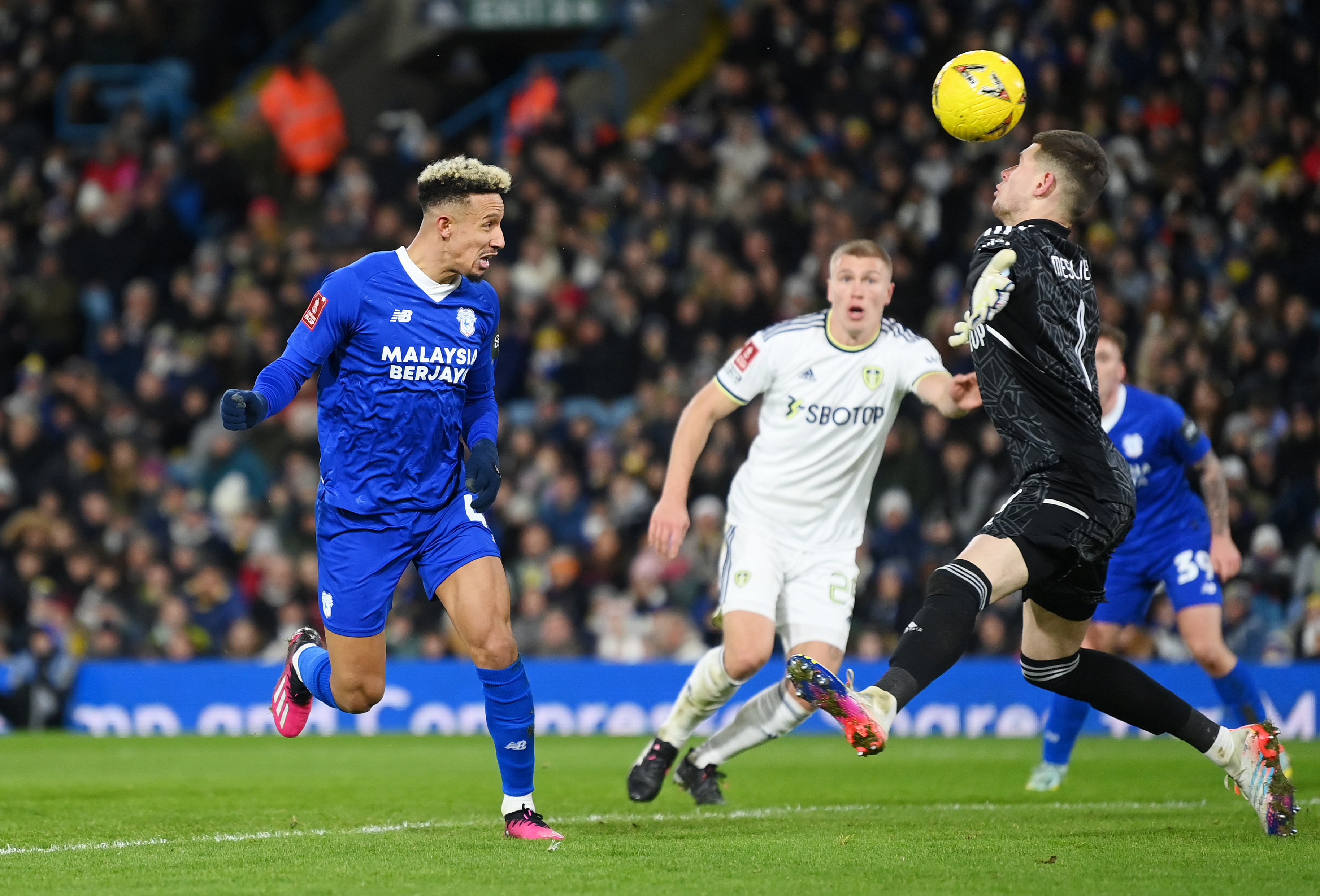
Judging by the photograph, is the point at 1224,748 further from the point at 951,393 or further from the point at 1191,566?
the point at 1191,566

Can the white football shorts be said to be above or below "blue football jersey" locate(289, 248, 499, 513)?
below

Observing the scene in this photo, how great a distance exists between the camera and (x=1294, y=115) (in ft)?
52.2

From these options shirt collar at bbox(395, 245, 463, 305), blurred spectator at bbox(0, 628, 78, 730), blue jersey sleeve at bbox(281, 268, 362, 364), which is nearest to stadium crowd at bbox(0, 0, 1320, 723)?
blurred spectator at bbox(0, 628, 78, 730)

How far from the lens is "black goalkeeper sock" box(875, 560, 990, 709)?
5641mm

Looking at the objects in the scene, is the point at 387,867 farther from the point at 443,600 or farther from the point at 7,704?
the point at 7,704

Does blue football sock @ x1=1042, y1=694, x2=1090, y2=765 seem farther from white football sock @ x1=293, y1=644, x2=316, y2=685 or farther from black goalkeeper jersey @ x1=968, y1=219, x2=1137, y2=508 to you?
white football sock @ x1=293, y1=644, x2=316, y2=685

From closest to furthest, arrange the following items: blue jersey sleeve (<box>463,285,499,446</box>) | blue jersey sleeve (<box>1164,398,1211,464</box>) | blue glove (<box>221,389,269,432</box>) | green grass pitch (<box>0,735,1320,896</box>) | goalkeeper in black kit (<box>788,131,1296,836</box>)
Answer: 1. green grass pitch (<box>0,735,1320,896</box>)
2. goalkeeper in black kit (<box>788,131,1296,836</box>)
3. blue glove (<box>221,389,269,432</box>)
4. blue jersey sleeve (<box>463,285,499,446</box>)
5. blue jersey sleeve (<box>1164,398,1211,464</box>)

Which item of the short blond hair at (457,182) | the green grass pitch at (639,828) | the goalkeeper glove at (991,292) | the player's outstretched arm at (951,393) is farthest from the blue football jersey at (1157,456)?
the short blond hair at (457,182)

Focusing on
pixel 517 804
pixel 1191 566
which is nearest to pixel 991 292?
pixel 517 804

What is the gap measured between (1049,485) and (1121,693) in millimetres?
1065

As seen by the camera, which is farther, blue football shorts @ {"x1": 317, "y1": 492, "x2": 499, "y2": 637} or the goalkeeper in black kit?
blue football shorts @ {"x1": 317, "y1": 492, "x2": 499, "y2": 637}

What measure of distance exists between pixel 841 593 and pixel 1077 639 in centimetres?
173

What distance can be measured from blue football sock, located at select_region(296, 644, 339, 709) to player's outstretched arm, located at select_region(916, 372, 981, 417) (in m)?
2.86

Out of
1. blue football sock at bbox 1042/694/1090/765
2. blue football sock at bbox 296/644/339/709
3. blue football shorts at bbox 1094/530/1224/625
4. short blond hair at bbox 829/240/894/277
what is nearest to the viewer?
blue football sock at bbox 296/644/339/709
